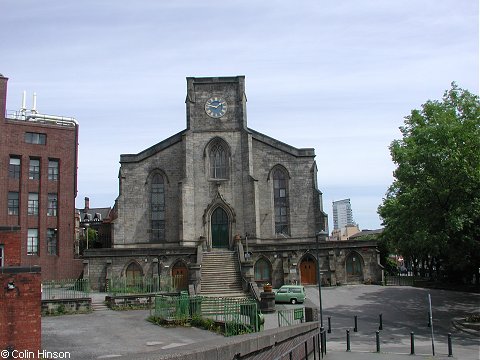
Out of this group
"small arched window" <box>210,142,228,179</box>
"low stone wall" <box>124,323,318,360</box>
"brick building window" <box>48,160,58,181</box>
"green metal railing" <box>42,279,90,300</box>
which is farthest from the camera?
"small arched window" <box>210,142,228,179</box>

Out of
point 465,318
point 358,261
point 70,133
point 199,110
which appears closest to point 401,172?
point 465,318

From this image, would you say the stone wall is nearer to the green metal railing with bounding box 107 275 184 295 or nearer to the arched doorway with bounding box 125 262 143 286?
the arched doorway with bounding box 125 262 143 286

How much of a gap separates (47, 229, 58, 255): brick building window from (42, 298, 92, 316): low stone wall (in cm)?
1618

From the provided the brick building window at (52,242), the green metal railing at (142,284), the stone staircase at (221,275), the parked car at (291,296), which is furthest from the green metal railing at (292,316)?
the brick building window at (52,242)

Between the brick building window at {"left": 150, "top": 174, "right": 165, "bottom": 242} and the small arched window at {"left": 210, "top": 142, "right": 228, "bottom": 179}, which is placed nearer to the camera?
the brick building window at {"left": 150, "top": 174, "right": 165, "bottom": 242}

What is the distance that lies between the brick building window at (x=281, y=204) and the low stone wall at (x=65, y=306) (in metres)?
21.3

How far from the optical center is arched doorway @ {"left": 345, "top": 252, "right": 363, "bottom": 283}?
40.5 meters

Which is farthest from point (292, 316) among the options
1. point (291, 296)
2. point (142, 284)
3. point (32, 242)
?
Answer: point (32, 242)

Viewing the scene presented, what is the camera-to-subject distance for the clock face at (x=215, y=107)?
151ft

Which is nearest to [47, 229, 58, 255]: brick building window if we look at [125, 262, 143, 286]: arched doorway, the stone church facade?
the stone church facade

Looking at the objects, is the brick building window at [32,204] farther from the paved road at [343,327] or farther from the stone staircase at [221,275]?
the paved road at [343,327]

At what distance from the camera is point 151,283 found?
1372 inches

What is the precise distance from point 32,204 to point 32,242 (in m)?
2.96

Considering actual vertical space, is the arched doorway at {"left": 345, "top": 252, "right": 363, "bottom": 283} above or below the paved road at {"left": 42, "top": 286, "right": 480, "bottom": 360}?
above
